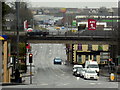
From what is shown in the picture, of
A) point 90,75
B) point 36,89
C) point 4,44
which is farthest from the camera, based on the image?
point 90,75

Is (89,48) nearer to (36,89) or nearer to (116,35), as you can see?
(116,35)

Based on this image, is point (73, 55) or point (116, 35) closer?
point (116, 35)

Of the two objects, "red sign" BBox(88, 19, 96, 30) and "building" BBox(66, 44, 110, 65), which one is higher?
"red sign" BBox(88, 19, 96, 30)

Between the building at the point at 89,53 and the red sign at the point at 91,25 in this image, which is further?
the building at the point at 89,53

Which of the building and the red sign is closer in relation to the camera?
the red sign

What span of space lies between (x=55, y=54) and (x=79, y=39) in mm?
36054

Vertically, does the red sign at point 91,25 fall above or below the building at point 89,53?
above

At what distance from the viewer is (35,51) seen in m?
110

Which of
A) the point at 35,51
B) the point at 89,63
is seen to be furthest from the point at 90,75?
the point at 35,51

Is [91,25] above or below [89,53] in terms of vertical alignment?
above

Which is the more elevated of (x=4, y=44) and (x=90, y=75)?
(x=4, y=44)

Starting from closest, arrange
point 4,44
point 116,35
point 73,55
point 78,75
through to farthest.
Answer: point 4,44, point 78,75, point 116,35, point 73,55

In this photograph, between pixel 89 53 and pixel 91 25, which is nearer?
pixel 91 25

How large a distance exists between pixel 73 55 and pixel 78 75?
30.4m
